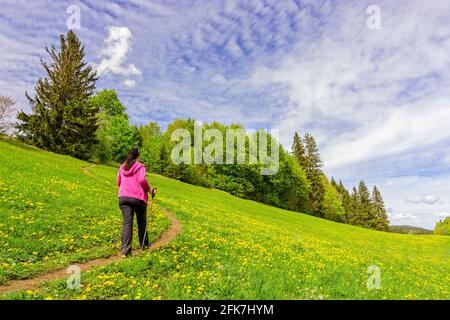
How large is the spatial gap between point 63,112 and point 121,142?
56.7 ft

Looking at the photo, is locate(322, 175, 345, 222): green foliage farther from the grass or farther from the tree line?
the grass

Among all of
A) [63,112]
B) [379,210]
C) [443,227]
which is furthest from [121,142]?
[443,227]

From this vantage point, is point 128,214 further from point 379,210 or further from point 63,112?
point 379,210

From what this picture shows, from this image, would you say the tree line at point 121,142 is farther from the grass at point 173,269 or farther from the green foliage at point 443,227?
the green foliage at point 443,227

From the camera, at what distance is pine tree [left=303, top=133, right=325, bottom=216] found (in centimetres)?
10281

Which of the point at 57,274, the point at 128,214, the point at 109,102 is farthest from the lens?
the point at 109,102

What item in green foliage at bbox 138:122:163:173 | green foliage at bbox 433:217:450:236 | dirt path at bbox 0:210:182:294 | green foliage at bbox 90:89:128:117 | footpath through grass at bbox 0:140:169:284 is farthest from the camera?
green foliage at bbox 433:217:450:236

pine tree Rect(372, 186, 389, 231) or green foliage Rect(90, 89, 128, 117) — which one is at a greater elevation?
green foliage Rect(90, 89, 128, 117)

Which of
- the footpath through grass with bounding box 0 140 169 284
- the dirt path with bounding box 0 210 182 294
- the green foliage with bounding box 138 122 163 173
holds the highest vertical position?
the green foliage with bounding box 138 122 163 173

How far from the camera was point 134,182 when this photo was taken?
36.4ft

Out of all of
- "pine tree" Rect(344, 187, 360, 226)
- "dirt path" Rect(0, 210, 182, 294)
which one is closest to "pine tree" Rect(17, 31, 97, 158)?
"dirt path" Rect(0, 210, 182, 294)

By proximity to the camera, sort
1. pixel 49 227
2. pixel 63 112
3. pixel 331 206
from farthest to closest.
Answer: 1. pixel 331 206
2. pixel 63 112
3. pixel 49 227

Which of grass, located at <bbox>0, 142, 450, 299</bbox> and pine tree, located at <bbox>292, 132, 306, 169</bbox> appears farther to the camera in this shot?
pine tree, located at <bbox>292, 132, 306, 169</bbox>

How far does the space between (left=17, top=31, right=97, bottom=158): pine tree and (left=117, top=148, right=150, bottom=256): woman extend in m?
50.8
